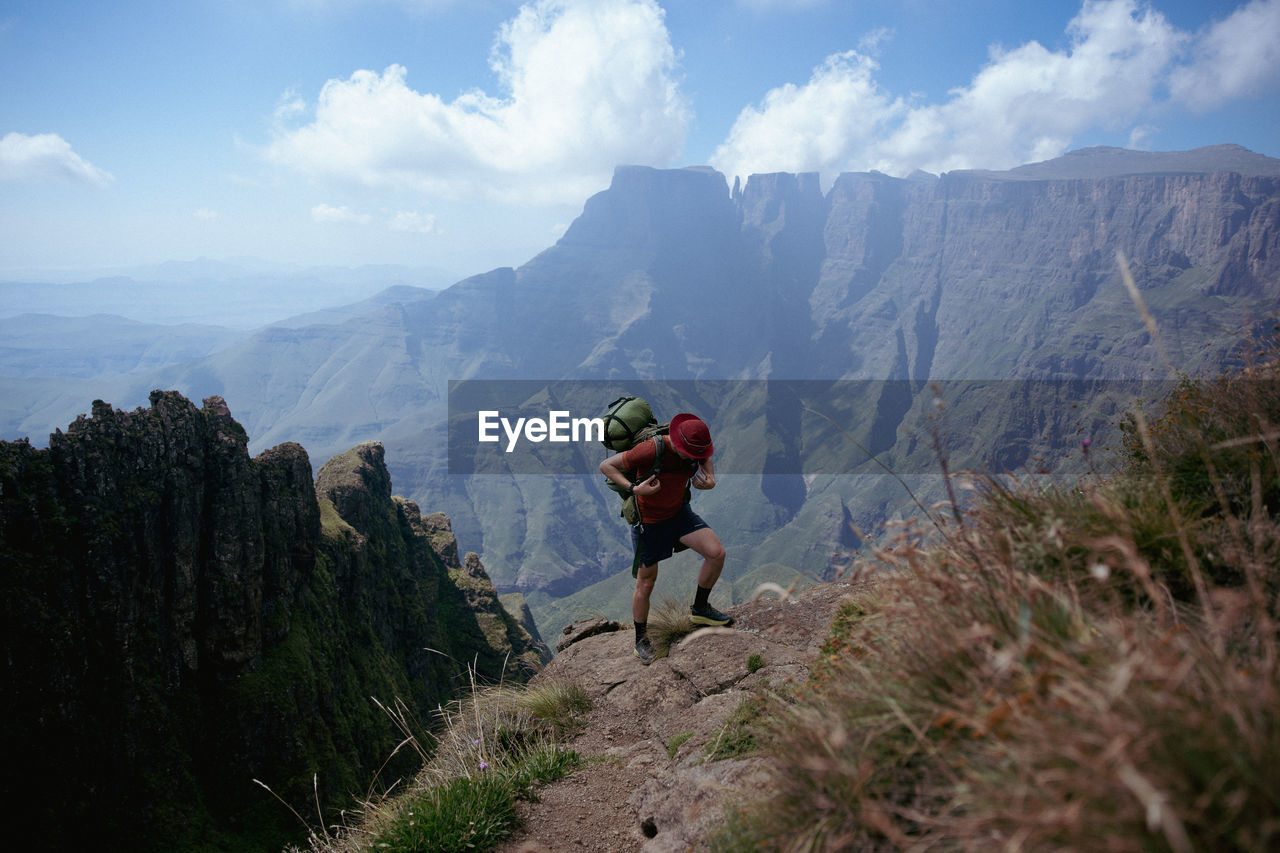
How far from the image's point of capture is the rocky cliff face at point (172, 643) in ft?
127

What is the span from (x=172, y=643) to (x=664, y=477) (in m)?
55.6

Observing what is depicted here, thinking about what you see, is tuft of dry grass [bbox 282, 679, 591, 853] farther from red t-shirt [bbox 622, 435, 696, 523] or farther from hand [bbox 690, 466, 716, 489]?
hand [bbox 690, 466, 716, 489]

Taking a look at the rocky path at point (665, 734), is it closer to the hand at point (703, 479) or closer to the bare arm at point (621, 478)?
the bare arm at point (621, 478)

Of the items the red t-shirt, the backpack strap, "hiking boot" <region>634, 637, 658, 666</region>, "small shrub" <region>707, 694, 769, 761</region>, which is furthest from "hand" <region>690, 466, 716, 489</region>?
"small shrub" <region>707, 694, 769, 761</region>

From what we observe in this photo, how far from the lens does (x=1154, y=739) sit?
5.72 feet

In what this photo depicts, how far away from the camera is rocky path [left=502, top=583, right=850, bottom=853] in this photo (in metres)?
4.20

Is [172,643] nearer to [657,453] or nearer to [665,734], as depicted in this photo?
[665,734]

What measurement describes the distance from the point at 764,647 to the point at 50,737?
50901 mm

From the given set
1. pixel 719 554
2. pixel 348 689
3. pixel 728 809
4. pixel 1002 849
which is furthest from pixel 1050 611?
pixel 348 689

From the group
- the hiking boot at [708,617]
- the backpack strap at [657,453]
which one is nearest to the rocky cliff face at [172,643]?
the hiking boot at [708,617]

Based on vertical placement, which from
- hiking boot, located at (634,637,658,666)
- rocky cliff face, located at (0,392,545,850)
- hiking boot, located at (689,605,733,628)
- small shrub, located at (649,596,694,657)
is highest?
hiking boot, located at (689,605,733,628)

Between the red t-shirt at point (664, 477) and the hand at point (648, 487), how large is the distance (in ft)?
0.46

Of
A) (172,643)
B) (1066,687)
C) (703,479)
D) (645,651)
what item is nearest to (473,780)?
(645,651)

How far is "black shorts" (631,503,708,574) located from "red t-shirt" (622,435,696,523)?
0.36 ft
